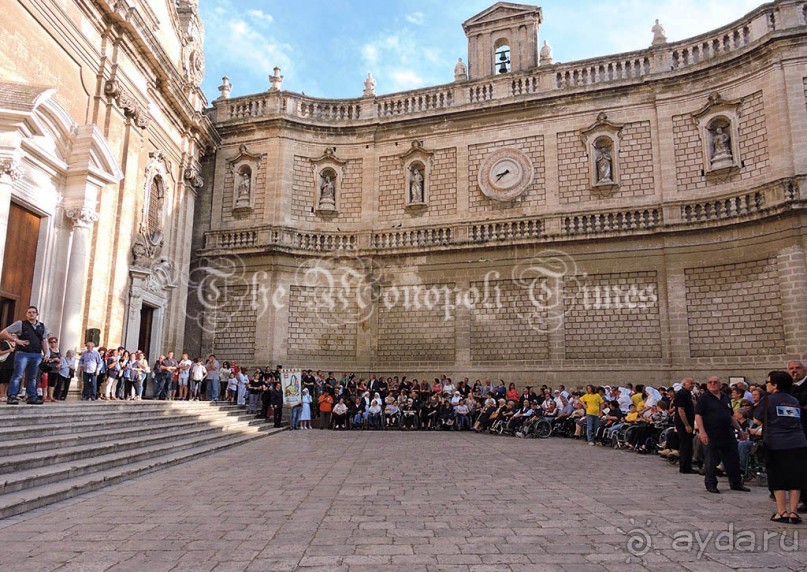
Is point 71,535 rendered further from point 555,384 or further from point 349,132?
point 349,132

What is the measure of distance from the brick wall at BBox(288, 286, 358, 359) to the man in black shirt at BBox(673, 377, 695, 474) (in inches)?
505

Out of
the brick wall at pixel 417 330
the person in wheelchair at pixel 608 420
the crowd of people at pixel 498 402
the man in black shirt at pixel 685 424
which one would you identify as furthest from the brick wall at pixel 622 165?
the man in black shirt at pixel 685 424

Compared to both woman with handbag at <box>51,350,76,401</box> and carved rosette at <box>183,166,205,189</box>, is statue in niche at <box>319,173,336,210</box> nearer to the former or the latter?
carved rosette at <box>183,166,205,189</box>

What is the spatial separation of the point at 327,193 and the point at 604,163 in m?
9.86

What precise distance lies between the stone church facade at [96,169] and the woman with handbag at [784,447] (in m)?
13.6

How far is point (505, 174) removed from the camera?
20.3 metres

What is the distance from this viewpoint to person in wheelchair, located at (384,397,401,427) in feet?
59.7

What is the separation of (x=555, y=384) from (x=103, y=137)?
1453 cm

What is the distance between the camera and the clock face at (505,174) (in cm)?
2003

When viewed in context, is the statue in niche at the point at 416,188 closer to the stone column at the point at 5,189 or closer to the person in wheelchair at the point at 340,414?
the person in wheelchair at the point at 340,414

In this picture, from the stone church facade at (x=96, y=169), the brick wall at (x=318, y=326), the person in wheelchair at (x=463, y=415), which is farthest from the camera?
the brick wall at (x=318, y=326)

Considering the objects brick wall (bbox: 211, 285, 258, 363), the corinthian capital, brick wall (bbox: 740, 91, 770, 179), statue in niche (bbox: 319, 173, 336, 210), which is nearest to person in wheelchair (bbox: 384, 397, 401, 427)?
brick wall (bbox: 211, 285, 258, 363)

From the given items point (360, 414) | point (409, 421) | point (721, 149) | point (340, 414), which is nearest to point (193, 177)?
point (340, 414)

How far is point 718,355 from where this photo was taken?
54.4 feet
